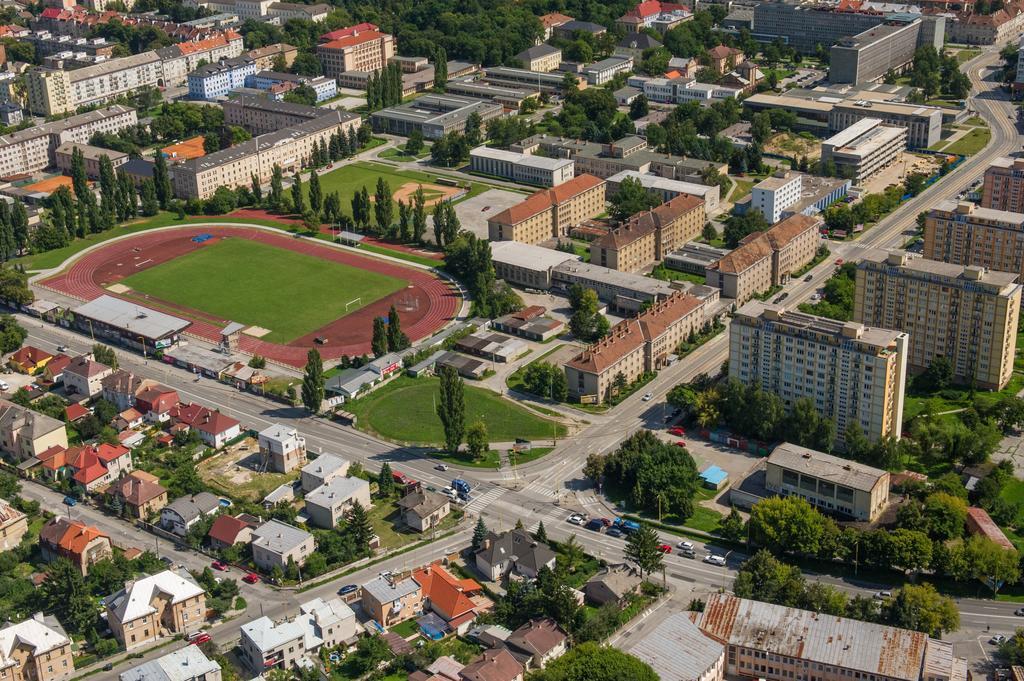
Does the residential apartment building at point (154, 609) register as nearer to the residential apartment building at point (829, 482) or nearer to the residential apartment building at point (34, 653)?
the residential apartment building at point (34, 653)

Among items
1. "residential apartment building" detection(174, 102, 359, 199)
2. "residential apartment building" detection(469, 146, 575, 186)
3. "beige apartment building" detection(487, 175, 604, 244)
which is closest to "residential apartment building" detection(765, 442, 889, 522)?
"beige apartment building" detection(487, 175, 604, 244)

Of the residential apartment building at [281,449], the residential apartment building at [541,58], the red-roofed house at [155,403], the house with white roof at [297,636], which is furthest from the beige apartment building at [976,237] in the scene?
the residential apartment building at [541,58]

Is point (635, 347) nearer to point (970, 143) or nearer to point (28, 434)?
point (28, 434)

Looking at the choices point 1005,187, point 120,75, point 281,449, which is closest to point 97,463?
point 281,449

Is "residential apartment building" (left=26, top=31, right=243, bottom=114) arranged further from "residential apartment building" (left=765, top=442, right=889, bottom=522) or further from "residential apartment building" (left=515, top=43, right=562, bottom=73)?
"residential apartment building" (left=765, top=442, right=889, bottom=522)

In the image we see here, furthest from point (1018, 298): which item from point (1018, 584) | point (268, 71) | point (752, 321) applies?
A: point (268, 71)

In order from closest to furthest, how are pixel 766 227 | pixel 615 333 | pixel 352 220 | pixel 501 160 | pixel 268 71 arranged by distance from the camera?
1. pixel 615 333
2. pixel 766 227
3. pixel 352 220
4. pixel 501 160
5. pixel 268 71

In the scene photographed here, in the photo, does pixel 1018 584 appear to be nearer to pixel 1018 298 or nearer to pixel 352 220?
pixel 1018 298
